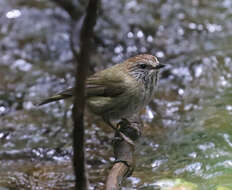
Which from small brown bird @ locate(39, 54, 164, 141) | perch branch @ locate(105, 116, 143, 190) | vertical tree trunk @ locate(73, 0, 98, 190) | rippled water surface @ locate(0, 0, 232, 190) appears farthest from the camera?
rippled water surface @ locate(0, 0, 232, 190)

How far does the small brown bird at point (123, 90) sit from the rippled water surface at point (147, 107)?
850 millimetres

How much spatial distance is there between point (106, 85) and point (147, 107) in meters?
2.05

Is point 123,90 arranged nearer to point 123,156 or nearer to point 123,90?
point 123,90

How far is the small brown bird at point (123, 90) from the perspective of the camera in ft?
18.1

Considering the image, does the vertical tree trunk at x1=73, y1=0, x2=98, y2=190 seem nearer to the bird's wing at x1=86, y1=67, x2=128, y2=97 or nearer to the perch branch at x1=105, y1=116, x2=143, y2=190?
the perch branch at x1=105, y1=116, x2=143, y2=190

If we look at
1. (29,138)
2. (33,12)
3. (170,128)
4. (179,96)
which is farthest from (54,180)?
(33,12)

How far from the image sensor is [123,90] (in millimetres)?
5594

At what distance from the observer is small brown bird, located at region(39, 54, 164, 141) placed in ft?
18.1

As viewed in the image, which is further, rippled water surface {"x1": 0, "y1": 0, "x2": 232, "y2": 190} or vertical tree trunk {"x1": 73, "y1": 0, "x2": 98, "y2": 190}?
rippled water surface {"x1": 0, "y1": 0, "x2": 232, "y2": 190}

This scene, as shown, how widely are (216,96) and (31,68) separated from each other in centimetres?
373

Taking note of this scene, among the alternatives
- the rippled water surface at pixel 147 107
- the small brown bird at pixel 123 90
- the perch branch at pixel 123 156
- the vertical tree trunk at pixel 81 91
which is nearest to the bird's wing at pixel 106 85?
the small brown bird at pixel 123 90

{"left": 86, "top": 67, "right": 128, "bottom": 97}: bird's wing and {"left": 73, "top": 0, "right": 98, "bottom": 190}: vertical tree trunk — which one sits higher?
{"left": 86, "top": 67, "right": 128, "bottom": 97}: bird's wing

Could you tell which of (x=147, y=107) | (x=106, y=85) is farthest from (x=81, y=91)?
(x=147, y=107)

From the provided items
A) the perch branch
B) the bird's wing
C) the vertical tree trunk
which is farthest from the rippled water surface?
the vertical tree trunk
